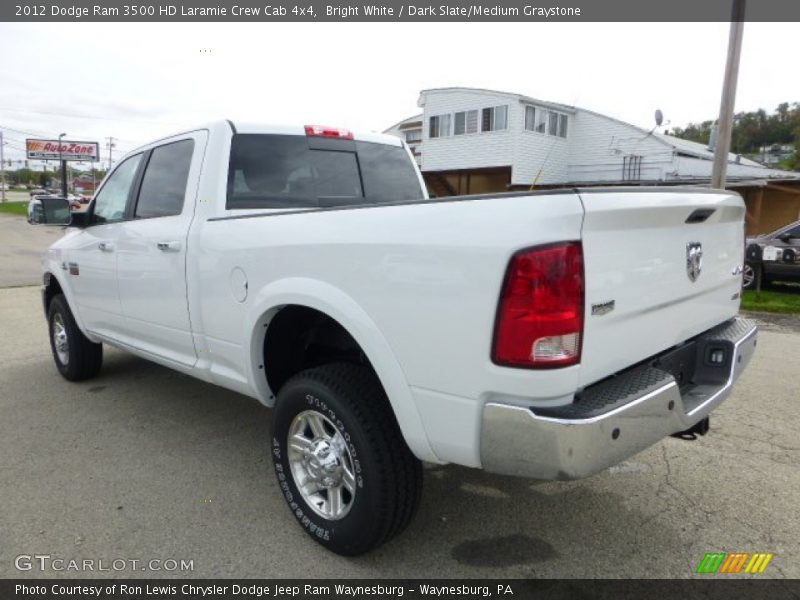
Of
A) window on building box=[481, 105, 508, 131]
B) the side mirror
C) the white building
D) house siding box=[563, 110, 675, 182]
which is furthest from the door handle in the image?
house siding box=[563, 110, 675, 182]

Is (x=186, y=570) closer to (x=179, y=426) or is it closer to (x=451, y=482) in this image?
(x=451, y=482)

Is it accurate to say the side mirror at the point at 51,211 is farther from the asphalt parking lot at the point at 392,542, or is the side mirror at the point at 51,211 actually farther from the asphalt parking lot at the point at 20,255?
the asphalt parking lot at the point at 20,255

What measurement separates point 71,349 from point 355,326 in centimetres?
373

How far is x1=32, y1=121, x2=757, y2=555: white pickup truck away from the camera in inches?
72.5

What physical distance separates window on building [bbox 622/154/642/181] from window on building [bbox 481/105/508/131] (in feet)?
17.0

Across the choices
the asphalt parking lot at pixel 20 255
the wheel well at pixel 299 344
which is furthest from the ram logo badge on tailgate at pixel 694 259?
the asphalt parking lot at pixel 20 255

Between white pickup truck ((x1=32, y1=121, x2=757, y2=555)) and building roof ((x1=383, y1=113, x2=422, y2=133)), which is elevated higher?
building roof ((x1=383, y1=113, x2=422, y2=133))

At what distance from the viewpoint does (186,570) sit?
2.49m

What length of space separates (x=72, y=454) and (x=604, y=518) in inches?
124

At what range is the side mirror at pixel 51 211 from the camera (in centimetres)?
437

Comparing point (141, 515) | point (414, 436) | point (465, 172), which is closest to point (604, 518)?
point (414, 436)

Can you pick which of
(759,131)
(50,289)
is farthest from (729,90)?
(759,131)

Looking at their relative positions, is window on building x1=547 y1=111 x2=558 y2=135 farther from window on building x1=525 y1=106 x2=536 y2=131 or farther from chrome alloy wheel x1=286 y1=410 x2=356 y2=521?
chrome alloy wheel x1=286 y1=410 x2=356 y2=521

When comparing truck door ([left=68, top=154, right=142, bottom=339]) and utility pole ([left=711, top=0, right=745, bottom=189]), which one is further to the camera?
utility pole ([left=711, top=0, right=745, bottom=189])
